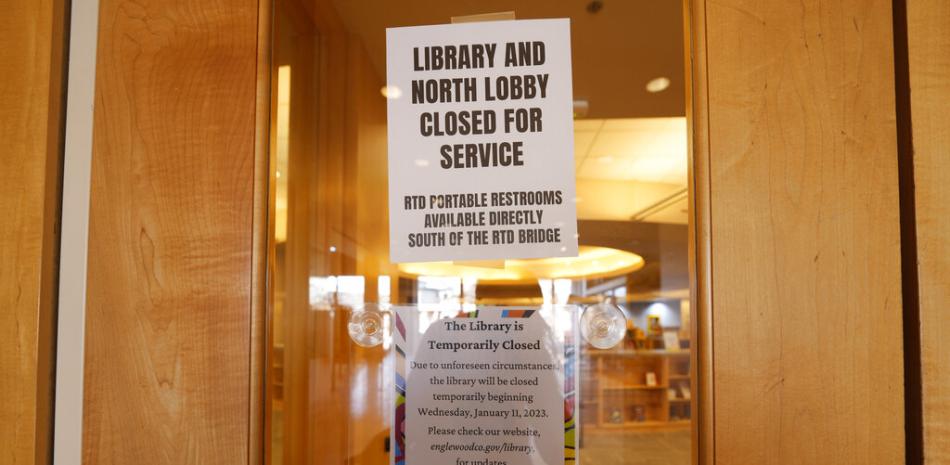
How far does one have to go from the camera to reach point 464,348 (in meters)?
1.01

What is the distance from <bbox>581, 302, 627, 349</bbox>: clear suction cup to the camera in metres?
1.00

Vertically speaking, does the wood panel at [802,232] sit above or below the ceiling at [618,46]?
below

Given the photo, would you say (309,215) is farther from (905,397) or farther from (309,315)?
(905,397)

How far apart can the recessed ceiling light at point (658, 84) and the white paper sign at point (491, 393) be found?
384 mm

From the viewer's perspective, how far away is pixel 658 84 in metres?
1.03

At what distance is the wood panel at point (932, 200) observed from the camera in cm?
94

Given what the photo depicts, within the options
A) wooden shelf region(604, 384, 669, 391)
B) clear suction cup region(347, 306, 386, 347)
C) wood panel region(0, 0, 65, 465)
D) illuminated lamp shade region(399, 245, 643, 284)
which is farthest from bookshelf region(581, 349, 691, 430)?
wood panel region(0, 0, 65, 465)

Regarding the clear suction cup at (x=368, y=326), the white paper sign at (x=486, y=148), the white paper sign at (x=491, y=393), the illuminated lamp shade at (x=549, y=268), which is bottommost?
the white paper sign at (x=491, y=393)

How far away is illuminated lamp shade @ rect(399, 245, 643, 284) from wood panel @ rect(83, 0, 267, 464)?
0.96 ft

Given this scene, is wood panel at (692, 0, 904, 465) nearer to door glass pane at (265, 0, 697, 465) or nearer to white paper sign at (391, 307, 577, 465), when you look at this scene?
door glass pane at (265, 0, 697, 465)

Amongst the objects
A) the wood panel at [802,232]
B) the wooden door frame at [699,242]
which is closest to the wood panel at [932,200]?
the wood panel at [802,232]

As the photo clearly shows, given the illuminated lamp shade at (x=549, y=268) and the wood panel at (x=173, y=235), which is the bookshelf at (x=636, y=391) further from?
the wood panel at (x=173, y=235)

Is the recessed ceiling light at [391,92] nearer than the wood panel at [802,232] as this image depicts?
No

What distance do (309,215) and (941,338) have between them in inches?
40.4
